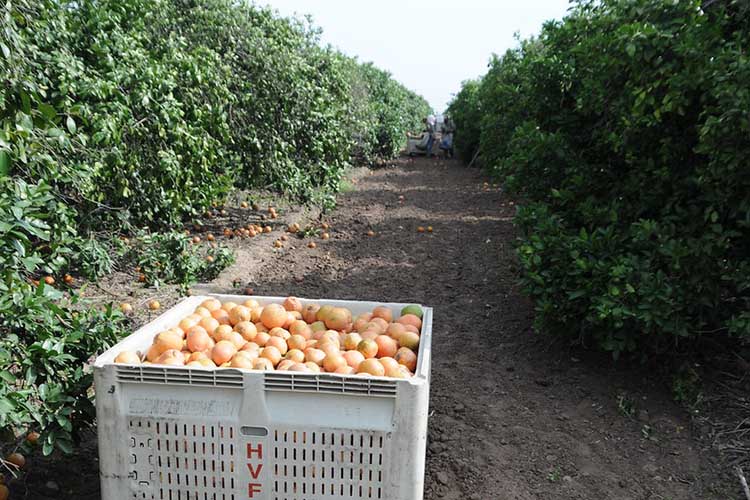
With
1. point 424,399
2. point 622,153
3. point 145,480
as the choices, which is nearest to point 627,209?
point 622,153

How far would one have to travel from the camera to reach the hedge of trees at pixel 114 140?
2.30 m

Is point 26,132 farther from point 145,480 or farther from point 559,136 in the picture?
point 559,136

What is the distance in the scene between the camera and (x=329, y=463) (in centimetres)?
198

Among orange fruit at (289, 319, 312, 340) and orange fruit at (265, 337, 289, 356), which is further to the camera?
orange fruit at (289, 319, 312, 340)

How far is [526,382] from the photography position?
4.08 m

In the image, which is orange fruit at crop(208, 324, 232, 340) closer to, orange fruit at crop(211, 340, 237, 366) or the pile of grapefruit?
the pile of grapefruit

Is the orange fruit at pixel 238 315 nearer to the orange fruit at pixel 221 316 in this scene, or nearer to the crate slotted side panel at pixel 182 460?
the orange fruit at pixel 221 316

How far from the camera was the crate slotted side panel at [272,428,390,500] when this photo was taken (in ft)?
6.45

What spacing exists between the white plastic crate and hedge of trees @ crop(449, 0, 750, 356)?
→ 6.56ft

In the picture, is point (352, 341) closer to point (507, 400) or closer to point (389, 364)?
point (389, 364)

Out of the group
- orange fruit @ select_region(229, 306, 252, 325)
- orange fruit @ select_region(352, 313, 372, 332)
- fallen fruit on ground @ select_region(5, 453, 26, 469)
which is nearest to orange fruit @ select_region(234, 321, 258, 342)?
orange fruit @ select_region(229, 306, 252, 325)

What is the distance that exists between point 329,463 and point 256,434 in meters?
0.27

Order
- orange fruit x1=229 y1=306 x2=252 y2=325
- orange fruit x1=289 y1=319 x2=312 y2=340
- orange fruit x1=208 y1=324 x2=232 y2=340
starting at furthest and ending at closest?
orange fruit x1=229 y1=306 x2=252 y2=325, orange fruit x1=289 y1=319 x2=312 y2=340, orange fruit x1=208 y1=324 x2=232 y2=340

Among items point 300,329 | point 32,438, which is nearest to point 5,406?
point 32,438
